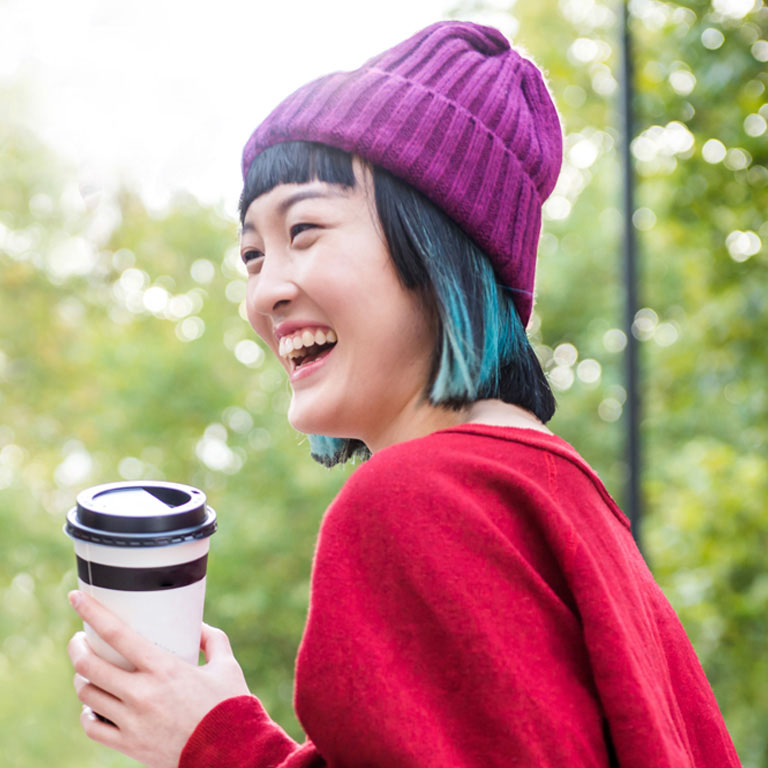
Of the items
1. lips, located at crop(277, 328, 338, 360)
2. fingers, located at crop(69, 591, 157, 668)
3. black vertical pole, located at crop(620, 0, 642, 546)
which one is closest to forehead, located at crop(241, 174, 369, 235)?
lips, located at crop(277, 328, 338, 360)

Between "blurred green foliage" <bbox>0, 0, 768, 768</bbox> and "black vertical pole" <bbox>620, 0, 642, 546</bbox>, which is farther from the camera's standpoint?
"blurred green foliage" <bbox>0, 0, 768, 768</bbox>

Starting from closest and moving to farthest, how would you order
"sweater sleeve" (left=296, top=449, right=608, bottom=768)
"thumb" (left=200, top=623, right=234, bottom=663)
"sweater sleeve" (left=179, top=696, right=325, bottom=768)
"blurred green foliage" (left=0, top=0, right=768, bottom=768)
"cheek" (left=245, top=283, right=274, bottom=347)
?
"sweater sleeve" (left=296, top=449, right=608, bottom=768), "sweater sleeve" (left=179, top=696, right=325, bottom=768), "thumb" (left=200, top=623, right=234, bottom=663), "cheek" (left=245, top=283, right=274, bottom=347), "blurred green foliage" (left=0, top=0, right=768, bottom=768)

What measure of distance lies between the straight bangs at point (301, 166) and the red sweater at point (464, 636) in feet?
1.05

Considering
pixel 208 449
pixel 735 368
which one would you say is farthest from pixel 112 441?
pixel 735 368

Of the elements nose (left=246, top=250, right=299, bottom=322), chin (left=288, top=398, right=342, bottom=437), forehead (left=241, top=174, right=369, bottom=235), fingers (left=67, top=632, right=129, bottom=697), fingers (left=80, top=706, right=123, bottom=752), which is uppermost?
forehead (left=241, top=174, right=369, bottom=235)

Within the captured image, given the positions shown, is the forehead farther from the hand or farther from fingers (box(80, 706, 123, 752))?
fingers (box(80, 706, 123, 752))

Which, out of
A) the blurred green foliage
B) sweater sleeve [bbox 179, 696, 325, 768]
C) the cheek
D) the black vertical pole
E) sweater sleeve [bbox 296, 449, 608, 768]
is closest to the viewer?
sweater sleeve [bbox 296, 449, 608, 768]

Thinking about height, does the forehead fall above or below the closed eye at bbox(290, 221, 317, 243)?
above

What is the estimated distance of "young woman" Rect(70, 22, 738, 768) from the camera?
→ 0.67 metres

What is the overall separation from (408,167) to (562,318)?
8266 millimetres

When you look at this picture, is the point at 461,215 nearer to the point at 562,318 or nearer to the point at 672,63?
the point at 672,63

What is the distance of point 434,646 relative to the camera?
0.68 metres

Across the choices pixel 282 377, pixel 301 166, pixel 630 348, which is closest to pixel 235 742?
pixel 301 166

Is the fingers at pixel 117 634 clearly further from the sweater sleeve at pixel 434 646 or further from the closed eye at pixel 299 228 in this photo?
the closed eye at pixel 299 228
